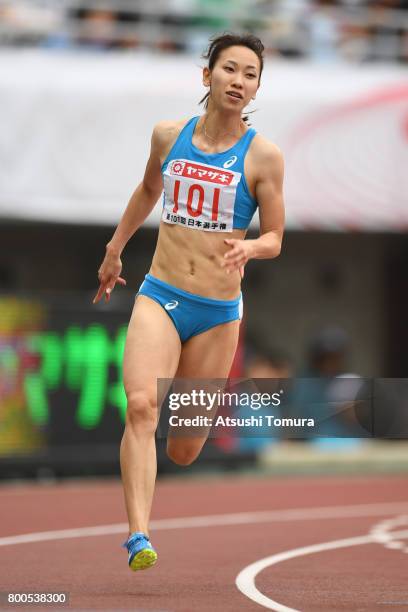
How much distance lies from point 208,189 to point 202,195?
0.04 meters

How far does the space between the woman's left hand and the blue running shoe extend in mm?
1303

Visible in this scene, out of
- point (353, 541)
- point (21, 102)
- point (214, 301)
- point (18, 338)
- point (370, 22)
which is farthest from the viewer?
point (370, 22)

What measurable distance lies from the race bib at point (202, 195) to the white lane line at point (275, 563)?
1857 mm

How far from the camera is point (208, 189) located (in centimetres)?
727

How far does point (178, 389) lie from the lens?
7133 millimetres

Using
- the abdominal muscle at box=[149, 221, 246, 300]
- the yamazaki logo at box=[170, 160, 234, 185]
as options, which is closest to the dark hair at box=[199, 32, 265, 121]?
the yamazaki logo at box=[170, 160, 234, 185]

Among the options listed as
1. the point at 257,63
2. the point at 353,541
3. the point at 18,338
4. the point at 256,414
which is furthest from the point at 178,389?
the point at 18,338

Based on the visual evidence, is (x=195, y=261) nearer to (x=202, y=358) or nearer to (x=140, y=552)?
(x=202, y=358)

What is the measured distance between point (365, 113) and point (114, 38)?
3666mm

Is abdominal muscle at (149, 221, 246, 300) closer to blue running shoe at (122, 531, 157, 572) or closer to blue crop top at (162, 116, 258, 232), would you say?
blue crop top at (162, 116, 258, 232)

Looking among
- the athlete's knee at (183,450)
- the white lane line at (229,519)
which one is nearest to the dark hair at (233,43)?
the athlete's knee at (183,450)

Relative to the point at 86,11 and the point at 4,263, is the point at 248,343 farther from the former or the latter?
the point at 86,11

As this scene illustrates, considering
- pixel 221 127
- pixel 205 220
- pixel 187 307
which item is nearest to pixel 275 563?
pixel 187 307

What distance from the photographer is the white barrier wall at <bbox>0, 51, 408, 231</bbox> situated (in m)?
19.8
